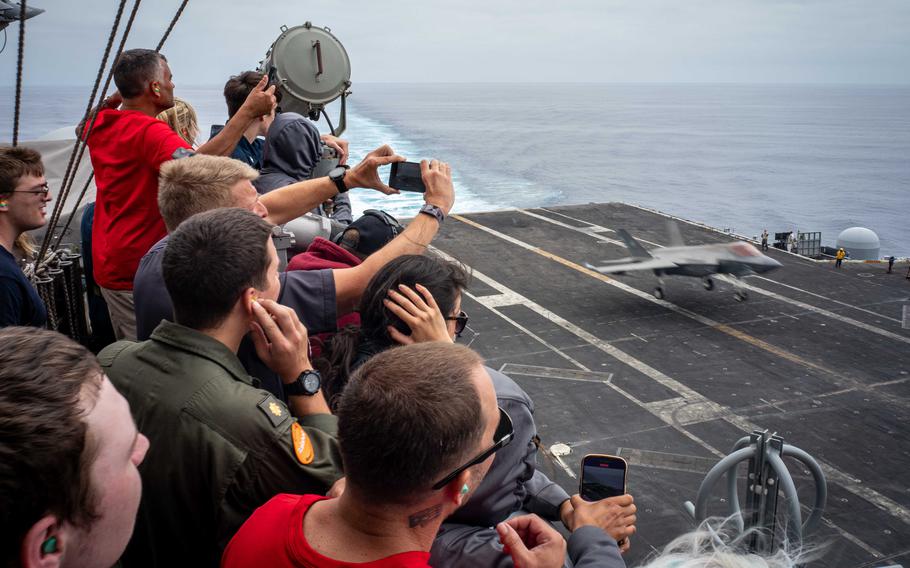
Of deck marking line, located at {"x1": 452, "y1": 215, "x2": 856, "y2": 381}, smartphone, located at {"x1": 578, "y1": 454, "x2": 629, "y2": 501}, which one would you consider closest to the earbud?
smartphone, located at {"x1": 578, "y1": 454, "x2": 629, "y2": 501}

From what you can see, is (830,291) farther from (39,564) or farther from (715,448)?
(39,564)

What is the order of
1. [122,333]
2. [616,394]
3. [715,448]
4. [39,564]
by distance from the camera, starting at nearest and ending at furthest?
[39,564] → [122,333] → [715,448] → [616,394]

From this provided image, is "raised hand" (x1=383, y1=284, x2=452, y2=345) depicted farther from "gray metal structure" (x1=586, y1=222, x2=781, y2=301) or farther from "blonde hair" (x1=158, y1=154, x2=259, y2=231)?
"gray metal structure" (x1=586, y1=222, x2=781, y2=301)

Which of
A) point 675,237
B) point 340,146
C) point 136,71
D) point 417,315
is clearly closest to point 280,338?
point 417,315

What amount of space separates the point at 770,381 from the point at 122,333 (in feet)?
34.2

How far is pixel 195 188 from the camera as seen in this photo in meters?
3.34

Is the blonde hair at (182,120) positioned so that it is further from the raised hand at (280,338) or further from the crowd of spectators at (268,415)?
the raised hand at (280,338)

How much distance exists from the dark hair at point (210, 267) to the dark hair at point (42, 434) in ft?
3.38

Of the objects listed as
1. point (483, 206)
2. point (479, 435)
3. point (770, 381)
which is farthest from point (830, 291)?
point (483, 206)

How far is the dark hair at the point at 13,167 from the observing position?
150 inches

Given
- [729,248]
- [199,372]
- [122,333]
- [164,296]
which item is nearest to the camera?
[199,372]

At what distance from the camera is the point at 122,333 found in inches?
190

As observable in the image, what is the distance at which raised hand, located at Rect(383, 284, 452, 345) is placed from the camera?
2900mm

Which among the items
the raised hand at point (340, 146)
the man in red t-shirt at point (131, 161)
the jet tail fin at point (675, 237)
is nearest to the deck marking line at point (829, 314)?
the jet tail fin at point (675, 237)
